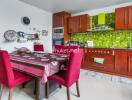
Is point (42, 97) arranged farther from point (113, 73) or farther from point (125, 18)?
point (125, 18)

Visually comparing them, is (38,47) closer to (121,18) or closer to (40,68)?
(40,68)

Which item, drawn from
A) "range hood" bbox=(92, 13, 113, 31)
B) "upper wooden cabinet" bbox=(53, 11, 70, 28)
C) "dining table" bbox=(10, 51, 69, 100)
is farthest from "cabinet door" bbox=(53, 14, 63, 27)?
"dining table" bbox=(10, 51, 69, 100)

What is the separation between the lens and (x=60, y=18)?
4176mm

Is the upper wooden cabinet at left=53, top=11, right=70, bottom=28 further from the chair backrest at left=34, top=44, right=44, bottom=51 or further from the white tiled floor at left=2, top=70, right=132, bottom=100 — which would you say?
the white tiled floor at left=2, top=70, right=132, bottom=100

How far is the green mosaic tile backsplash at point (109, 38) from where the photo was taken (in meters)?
3.25

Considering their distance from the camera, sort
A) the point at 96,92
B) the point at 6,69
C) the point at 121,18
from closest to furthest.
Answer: the point at 6,69, the point at 96,92, the point at 121,18

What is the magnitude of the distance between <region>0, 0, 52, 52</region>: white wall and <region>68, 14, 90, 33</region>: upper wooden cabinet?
3.20ft

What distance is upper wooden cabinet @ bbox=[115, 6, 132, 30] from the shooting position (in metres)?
2.92

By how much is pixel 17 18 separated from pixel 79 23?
203 centimetres

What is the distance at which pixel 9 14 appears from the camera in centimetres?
300

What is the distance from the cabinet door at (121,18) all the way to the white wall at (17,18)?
2503mm

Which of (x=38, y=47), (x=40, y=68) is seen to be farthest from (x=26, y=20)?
(x=40, y=68)

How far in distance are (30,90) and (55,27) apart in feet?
9.11

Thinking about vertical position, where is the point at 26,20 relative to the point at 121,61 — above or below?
above
